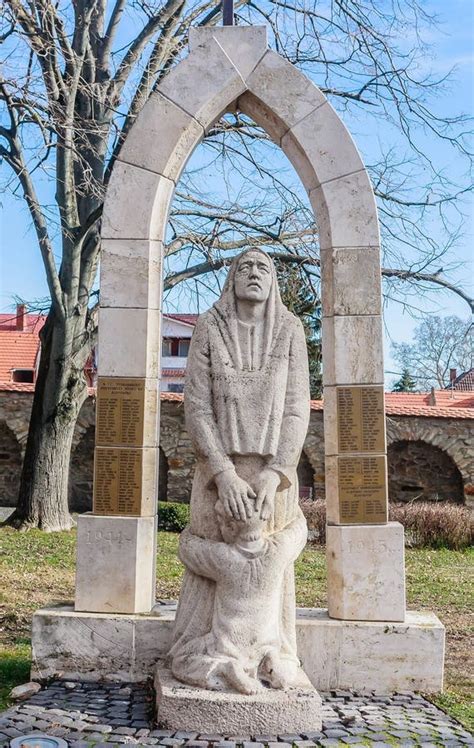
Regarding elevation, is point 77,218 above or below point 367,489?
above

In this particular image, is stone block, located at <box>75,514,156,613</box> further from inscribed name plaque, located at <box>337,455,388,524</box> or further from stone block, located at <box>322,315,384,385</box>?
stone block, located at <box>322,315,384,385</box>

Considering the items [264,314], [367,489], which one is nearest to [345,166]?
[264,314]

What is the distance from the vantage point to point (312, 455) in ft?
56.6

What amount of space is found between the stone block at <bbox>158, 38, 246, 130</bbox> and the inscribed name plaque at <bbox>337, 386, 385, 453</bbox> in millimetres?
2263

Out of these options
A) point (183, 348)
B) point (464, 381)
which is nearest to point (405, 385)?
point (464, 381)

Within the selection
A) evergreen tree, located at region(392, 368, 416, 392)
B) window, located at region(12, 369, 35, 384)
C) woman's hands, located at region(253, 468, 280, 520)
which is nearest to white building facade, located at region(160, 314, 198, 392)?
window, located at region(12, 369, 35, 384)

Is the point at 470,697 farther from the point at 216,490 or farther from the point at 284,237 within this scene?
the point at 284,237

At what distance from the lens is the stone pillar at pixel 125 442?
4992 mm

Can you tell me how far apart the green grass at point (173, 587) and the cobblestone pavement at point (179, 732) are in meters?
0.27

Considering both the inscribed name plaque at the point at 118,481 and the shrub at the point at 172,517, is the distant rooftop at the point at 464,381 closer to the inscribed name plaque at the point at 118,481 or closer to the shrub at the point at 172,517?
Result: the shrub at the point at 172,517

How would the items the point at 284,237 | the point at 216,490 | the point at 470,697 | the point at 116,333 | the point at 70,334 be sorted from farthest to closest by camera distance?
the point at 284,237
the point at 70,334
the point at 116,333
the point at 470,697
the point at 216,490

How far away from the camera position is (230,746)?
12.1 feet

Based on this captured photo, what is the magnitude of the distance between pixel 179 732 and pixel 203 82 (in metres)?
4.17

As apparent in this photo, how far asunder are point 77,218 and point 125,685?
8548mm
